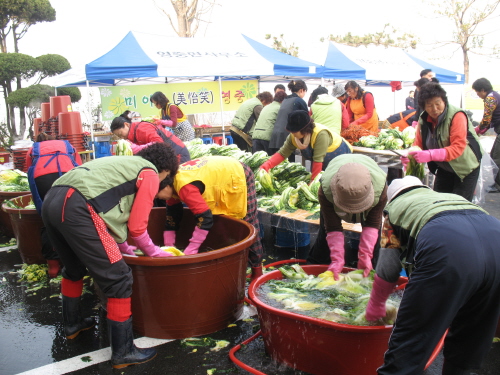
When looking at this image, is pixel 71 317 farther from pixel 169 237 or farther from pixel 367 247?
pixel 367 247

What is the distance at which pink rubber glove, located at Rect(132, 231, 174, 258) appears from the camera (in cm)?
316

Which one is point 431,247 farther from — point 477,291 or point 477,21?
point 477,21

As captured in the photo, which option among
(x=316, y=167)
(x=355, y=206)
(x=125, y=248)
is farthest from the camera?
(x=316, y=167)

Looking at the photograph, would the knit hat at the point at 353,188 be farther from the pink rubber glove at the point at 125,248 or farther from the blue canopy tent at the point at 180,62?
the blue canopy tent at the point at 180,62

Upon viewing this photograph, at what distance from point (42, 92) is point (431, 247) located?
568 inches

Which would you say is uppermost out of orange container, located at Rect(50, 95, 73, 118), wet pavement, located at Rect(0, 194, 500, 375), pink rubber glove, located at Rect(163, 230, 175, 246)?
orange container, located at Rect(50, 95, 73, 118)

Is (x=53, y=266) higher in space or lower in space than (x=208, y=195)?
lower

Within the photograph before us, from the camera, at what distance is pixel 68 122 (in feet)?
26.3

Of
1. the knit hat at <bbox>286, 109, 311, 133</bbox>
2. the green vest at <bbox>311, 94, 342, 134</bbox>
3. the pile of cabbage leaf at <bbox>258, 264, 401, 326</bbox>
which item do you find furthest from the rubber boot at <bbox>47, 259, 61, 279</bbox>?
the green vest at <bbox>311, 94, 342, 134</bbox>

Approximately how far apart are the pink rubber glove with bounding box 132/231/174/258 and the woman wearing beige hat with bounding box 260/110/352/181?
2.17m

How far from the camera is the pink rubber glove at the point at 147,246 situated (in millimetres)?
3164

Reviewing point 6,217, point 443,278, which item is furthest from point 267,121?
point 443,278

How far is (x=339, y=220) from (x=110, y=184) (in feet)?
5.79

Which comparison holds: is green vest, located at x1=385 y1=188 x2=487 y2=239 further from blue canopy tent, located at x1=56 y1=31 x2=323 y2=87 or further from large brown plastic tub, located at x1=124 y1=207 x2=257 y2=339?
blue canopy tent, located at x1=56 y1=31 x2=323 y2=87
